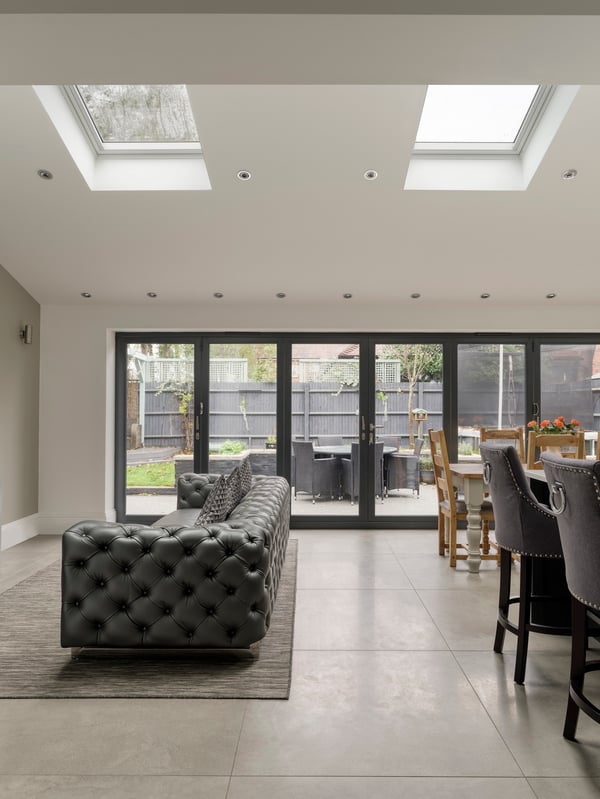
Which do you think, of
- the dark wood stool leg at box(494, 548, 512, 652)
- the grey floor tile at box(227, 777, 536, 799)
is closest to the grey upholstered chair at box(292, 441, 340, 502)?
the dark wood stool leg at box(494, 548, 512, 652)

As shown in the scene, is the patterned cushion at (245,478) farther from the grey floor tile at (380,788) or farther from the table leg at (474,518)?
the grey floor tile at (380,788)

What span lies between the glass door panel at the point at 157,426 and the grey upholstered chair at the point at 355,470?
171cm

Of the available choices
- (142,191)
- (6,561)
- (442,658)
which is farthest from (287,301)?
(442,658)

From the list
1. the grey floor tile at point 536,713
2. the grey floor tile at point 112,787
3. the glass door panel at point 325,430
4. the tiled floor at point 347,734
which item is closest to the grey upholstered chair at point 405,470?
the glass door panel at point 325,430

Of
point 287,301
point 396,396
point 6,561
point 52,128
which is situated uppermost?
point 52,128

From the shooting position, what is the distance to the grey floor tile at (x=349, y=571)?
4258 millimetres

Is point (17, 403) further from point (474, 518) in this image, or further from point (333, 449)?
point (474, 518)

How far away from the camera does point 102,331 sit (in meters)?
6.12

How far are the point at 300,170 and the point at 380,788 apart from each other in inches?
147

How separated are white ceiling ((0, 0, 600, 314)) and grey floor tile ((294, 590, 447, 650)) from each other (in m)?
2.79

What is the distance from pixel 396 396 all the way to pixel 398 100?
331cm

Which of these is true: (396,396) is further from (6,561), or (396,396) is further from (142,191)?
(6,561)

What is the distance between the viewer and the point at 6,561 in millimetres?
4938

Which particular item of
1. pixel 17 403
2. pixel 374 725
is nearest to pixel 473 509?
pixel 374 725
